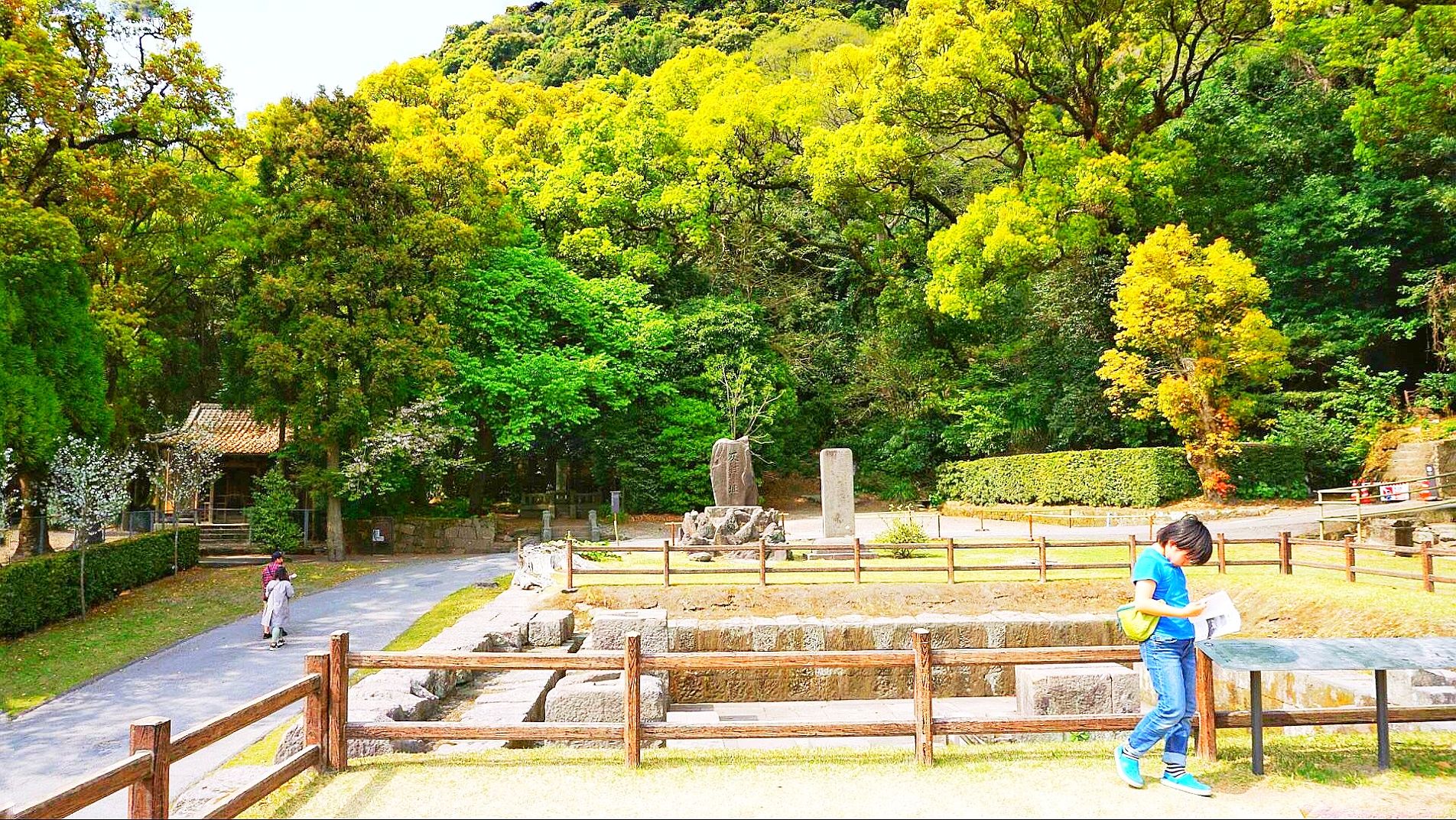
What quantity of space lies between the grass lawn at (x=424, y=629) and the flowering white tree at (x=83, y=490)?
7.07 meters

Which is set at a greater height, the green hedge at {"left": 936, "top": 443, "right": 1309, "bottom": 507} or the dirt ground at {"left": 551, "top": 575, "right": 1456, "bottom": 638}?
the green hedge at {"left": 936, "top": 443, "right": 1309, "bottom": 507}

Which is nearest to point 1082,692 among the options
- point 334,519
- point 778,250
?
point 334,519

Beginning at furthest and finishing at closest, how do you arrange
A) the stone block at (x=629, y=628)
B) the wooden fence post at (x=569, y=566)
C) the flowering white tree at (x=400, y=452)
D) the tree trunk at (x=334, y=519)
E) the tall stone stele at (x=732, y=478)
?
the tree trunk at (x=334, y=519) < the flowering white tree at (x=400, y=452) < the tall stone stele at (x=732, y=478) < the wooden fence post at (x=569, y=566) < the stone block at (x=629, y=628)

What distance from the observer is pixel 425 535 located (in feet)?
84.2

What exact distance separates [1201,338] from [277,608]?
22807 mm

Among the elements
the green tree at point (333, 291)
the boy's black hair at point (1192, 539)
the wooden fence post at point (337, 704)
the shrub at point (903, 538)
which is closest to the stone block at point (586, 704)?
the wooden fence post at point (337, 704)

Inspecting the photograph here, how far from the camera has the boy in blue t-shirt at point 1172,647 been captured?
4949 millimetres

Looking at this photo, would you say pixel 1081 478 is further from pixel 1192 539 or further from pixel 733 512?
pixel 1192 539

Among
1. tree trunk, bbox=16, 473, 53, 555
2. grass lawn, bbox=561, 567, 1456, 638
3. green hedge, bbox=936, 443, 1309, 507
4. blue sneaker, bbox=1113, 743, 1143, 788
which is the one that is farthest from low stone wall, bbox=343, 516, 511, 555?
blue sneaker, bbox=1113, 743, 1143, 788

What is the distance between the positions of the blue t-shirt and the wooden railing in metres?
5.45

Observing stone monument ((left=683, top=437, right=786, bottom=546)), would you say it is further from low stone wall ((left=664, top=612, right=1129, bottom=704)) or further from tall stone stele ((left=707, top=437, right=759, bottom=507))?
low stone wall ((left=664, top=612, right=1129, bottom=704))

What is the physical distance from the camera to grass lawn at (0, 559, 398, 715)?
11.6 meters

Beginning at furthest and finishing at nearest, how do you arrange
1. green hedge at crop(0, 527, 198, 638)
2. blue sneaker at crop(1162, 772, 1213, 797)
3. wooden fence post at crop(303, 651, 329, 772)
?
green hedge at crop(0, 527, 198, 638) < wooden fence post at crop(303, 651, 329, 772) < blue sneaker at crop(1162, 772, 1213, 797)

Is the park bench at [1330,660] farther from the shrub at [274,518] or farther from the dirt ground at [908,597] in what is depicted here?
the shrub at [274,518]
